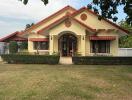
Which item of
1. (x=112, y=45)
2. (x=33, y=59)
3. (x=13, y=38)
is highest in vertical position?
(x=13, y=38)

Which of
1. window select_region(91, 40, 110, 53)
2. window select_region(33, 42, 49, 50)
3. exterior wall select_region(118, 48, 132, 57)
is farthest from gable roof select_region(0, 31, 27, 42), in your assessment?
exterior wall select_region(118, 48, 132, 57)

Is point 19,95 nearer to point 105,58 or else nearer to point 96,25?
point 105,58

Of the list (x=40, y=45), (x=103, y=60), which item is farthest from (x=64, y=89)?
(x=40, y=45)

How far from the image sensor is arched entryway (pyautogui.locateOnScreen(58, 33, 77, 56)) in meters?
47.4

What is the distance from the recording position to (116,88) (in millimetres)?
19812

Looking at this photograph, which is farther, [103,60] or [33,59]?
[33,59]

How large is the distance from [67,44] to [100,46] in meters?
3.80

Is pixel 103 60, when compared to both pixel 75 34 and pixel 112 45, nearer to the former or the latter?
pixel 75 34

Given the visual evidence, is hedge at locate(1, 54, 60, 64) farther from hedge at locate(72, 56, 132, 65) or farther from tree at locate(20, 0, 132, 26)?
tree at locate(20, 0, 132, 26)

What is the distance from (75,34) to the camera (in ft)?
149

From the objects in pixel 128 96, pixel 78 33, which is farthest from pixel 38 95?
pixel 78 33

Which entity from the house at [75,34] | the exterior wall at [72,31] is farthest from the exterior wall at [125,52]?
the exterior wall at [72,31]

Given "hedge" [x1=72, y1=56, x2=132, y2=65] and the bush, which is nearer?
"hedge" [x1=72, y1=56, x2=132, y2=65]

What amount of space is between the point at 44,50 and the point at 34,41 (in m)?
1.77
